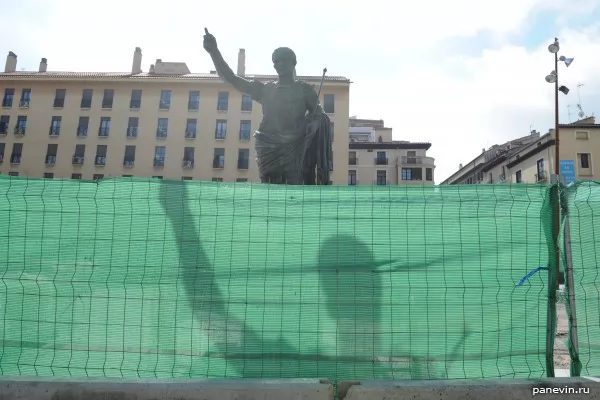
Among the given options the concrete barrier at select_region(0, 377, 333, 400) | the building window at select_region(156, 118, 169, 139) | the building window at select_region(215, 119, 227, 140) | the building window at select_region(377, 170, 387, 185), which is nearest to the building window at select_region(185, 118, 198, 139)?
the building window at select_region(156, 118, 169, 139)

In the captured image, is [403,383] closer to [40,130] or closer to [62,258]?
[62,258]

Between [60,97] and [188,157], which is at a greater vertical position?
[60,97]

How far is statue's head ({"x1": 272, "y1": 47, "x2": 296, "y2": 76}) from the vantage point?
5594 millimetres

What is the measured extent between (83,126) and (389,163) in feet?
142

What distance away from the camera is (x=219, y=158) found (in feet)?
163

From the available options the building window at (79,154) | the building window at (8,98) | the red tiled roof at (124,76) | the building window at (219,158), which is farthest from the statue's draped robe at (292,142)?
the building window at (8,98)

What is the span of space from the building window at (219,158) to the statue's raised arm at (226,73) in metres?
44.5

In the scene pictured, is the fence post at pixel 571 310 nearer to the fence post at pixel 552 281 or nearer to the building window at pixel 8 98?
the fence post at pixel 552 281

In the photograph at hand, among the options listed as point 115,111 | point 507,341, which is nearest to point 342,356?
point 507,341

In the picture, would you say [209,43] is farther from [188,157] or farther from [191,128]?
[191,128]

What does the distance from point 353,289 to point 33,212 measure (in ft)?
9.17

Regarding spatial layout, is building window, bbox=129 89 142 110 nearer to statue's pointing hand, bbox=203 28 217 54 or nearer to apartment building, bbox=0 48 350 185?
apartment building, bbox=0 48 350 185

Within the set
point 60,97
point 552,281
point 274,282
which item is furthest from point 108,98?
point 552,281

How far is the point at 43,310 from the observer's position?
3.60 metres
